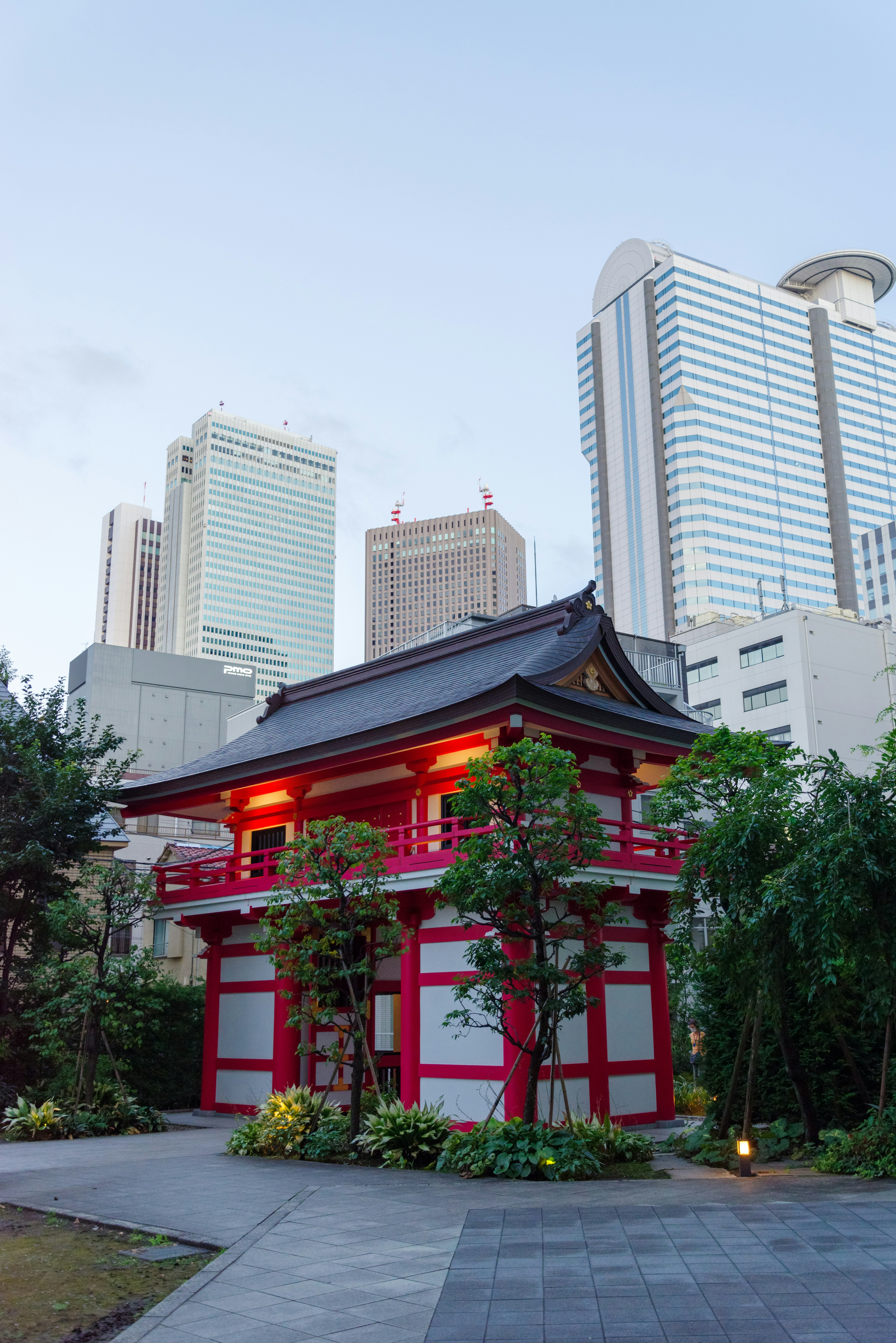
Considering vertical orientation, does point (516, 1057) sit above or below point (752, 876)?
below

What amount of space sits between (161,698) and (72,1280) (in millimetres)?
85781

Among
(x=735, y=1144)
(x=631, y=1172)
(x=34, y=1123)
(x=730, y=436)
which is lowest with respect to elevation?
(x=34, y=1123)

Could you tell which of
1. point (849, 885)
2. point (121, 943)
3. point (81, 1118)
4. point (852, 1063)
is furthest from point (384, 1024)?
point (121, 943)

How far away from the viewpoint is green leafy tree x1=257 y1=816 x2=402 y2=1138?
17.1 m

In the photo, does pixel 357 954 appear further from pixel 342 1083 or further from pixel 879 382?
pixel 879 382

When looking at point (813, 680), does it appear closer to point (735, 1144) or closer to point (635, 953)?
point (635, 953)

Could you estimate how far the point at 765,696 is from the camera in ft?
261

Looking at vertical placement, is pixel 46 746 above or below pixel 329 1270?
above

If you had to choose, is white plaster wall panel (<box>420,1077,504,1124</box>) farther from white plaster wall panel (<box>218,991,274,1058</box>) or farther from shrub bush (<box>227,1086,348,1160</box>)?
white plaster wall panel (<box>218,991,274,1058</box>)

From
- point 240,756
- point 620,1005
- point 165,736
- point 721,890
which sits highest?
point 165,736

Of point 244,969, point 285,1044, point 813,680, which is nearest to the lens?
point 285,1044

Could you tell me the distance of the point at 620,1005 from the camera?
2033cm

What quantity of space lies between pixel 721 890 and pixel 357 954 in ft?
35.8

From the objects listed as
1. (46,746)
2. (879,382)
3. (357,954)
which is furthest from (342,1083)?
(879,382)
